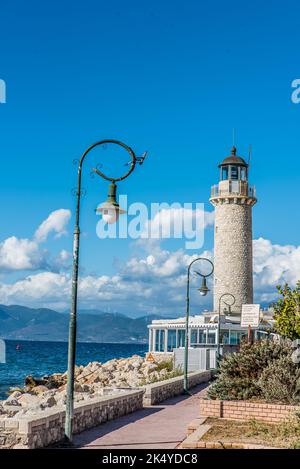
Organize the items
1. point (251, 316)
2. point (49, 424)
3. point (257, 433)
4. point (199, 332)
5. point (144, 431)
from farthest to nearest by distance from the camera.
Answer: point (199, 332) → point (251, 316) → point (144, 431) → point (257, 433) → point (49, 424)

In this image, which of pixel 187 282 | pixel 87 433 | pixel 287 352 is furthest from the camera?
pixel 187 282

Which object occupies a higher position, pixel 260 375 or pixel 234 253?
pixel 234 253

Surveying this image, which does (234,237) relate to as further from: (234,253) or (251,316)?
(251,316)

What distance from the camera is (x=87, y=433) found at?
46.8 ft

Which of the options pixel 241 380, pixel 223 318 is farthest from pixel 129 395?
pixel 223 318

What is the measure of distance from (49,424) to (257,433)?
4034 millimetres

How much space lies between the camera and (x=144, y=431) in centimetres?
1452

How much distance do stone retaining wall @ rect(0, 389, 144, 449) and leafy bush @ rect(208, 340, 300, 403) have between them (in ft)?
9.95

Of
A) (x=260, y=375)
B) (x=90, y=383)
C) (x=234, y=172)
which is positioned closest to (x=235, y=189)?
(x=234, y=172)

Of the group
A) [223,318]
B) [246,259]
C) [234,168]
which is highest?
[234,168]

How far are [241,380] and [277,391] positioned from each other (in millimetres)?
1570

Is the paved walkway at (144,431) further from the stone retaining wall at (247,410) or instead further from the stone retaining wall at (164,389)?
the stone retaining wall at (247,410)

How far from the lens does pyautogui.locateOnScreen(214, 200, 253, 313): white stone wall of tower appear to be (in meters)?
49.8
